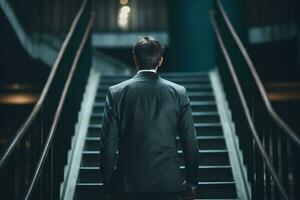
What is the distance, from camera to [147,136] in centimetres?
326

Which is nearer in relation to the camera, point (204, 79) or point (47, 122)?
point (47, 122)

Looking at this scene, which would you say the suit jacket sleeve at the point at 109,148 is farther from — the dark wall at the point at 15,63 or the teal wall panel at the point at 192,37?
the teal wall panel at the point at 192,37

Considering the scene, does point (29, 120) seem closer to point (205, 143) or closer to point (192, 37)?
point (205, 143)

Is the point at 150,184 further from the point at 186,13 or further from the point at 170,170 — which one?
the point at 186,13

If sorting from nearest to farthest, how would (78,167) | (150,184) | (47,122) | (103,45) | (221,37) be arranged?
(150,184)
(47,122)
(78,167)
(221,37)
(103,45)

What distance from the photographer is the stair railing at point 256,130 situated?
14.1 feet

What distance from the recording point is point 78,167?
238 inches

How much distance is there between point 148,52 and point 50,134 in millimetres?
1923

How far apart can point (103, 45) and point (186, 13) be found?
591cm

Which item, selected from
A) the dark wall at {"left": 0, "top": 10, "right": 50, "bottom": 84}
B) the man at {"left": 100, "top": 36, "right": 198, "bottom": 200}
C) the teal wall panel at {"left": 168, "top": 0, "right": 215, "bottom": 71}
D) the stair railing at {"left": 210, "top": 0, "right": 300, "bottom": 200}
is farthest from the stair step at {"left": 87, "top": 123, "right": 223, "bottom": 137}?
the man at {"left": 100, "top": 36, "right": 198, "bottom": 200}

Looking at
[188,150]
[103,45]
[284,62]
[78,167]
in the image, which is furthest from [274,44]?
[188,150]

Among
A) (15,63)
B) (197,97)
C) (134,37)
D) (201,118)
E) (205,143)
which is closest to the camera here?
(205,143)

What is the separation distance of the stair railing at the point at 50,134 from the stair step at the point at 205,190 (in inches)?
9.9

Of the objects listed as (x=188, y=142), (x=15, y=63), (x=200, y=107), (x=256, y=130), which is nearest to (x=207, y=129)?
(x=200, y=107)
